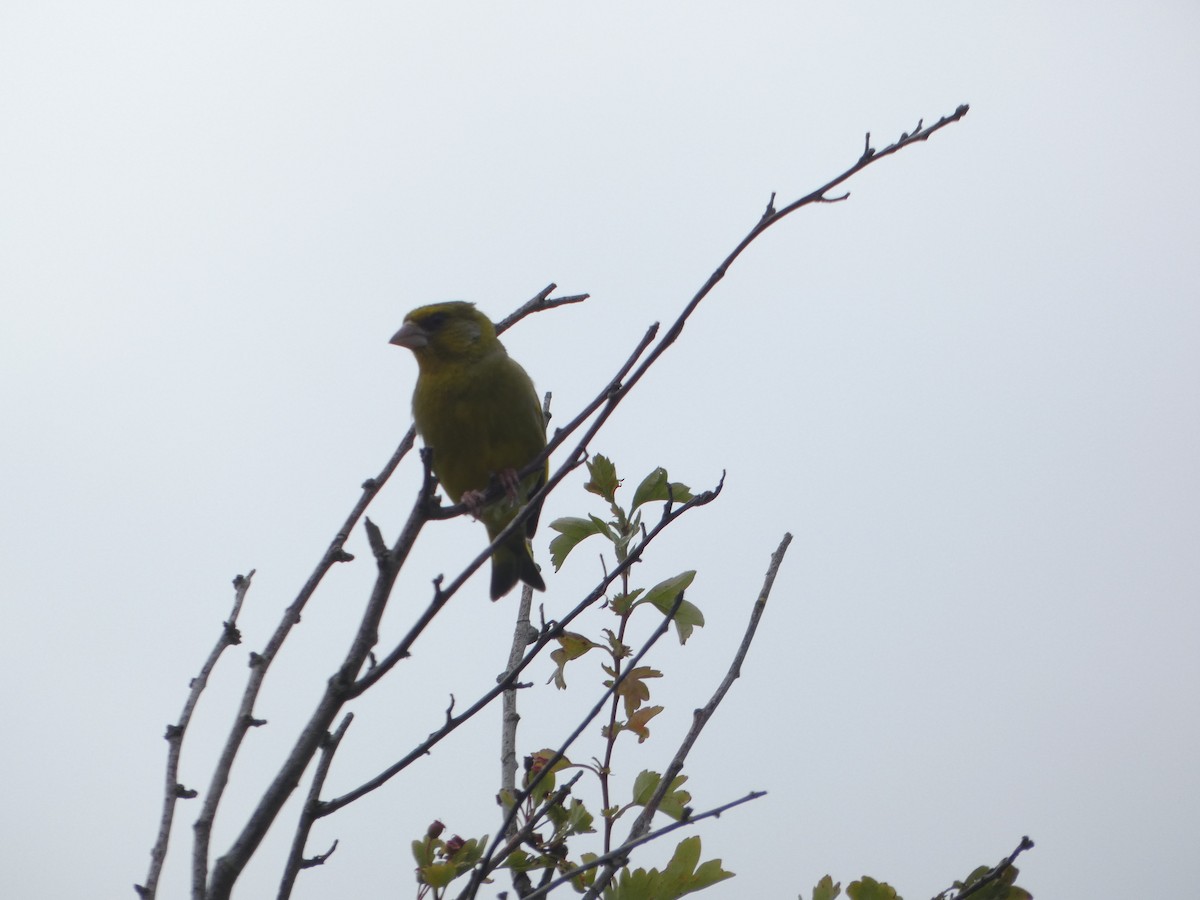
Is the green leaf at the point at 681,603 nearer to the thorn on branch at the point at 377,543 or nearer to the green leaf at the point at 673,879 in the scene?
the green leaf at the point at 673,879

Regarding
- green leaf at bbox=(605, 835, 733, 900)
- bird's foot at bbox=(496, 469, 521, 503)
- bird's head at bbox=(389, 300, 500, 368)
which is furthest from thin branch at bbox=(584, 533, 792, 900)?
bird's head at bbox=(389, 300, 500, 368)

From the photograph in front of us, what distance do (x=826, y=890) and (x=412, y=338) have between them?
3.25m

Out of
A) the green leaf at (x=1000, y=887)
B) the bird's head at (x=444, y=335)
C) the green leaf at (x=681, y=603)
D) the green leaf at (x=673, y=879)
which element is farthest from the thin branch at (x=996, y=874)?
the bird's head at (x=444, y=335)

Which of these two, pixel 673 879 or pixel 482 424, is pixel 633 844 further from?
pixel 482 424

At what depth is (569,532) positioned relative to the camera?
3.39 metres

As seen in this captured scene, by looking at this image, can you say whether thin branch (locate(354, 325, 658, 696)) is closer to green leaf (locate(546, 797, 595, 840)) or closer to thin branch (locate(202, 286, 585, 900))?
thin branch (locate(202, 286, 585, 900))

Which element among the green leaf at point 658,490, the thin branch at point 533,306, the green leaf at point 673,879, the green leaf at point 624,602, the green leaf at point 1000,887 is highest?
the thin branch at point 533,306

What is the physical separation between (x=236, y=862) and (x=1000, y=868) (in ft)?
5.07

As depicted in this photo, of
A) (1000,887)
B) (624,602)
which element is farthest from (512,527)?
(1000,887)

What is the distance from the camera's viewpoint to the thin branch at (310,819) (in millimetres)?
2146

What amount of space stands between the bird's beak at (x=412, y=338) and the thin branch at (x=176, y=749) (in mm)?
2235

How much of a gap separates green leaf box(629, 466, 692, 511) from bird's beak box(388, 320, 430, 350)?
225 centimetres

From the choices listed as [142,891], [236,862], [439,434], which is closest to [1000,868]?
[236,862]

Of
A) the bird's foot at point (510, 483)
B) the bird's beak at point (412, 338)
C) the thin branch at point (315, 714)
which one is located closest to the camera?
the thin branch at point (315, 714)
